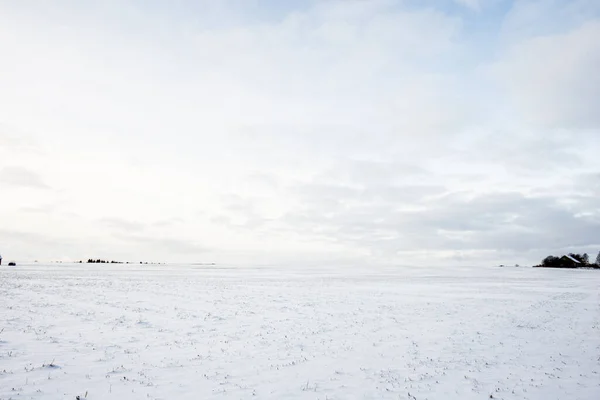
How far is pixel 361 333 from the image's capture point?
69.1ft

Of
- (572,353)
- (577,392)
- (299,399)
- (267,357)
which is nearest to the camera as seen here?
(299,399)

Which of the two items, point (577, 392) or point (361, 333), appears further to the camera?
point (361, 333)

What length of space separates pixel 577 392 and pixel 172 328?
18430 millimetres

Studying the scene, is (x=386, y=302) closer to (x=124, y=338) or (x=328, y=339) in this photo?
(x=328, y=339)

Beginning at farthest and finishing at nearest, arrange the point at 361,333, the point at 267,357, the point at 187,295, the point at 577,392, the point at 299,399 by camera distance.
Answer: the point at 187,295 → the point at 361,333 → the point at 267,357 → the point at 577,392 → the point at 299,399

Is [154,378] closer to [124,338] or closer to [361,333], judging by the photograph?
[124,338]

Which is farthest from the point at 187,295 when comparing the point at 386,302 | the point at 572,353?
the point at 572,353

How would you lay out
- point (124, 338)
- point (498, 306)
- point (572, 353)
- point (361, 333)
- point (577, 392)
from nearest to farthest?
point (577, 392), point (572, 353), point (124, 338), point (361, 333), point (498, 306)

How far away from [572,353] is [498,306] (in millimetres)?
16055

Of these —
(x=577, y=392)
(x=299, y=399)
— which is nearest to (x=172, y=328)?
(x=299, y=399)

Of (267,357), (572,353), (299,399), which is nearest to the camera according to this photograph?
(299,399)

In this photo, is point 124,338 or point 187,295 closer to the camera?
point 124,338

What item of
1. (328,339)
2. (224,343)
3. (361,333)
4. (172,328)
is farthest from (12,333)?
(361,333)

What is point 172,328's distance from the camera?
21.4m
